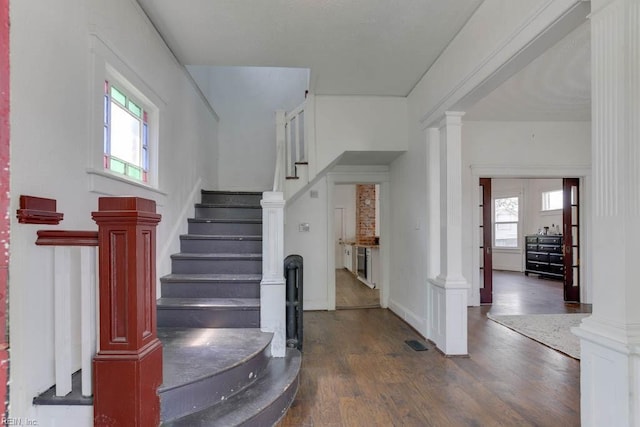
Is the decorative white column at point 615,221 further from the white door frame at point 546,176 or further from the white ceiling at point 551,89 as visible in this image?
the white door frame at point 546,176

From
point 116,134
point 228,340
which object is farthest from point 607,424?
point 116,134

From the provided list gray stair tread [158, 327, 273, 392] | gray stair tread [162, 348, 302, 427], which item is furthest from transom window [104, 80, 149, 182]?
gray stair tread [162, 348, 302, 427]

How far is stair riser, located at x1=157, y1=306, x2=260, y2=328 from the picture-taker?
9.05 feet

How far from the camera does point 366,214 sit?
32.7 feet

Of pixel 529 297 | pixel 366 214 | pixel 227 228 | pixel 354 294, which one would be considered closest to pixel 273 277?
pixel 227 228

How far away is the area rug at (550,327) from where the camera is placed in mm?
3568

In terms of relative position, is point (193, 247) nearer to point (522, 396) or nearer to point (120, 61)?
point (120, 61)

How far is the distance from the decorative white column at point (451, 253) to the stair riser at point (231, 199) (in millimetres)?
2217

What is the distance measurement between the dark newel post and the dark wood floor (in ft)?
3.42

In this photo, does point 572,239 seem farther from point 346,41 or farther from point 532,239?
point 346,41

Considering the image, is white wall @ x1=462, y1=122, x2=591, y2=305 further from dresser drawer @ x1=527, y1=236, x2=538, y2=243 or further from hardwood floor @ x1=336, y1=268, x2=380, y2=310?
dresser drawer @ x1=527, y1=236, x2=538, y2=243

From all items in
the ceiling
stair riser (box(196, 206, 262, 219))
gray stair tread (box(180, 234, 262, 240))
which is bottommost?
gray stair tread (box(180, 234, 262, 240))

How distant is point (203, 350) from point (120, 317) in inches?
38.8

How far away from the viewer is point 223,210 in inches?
161
